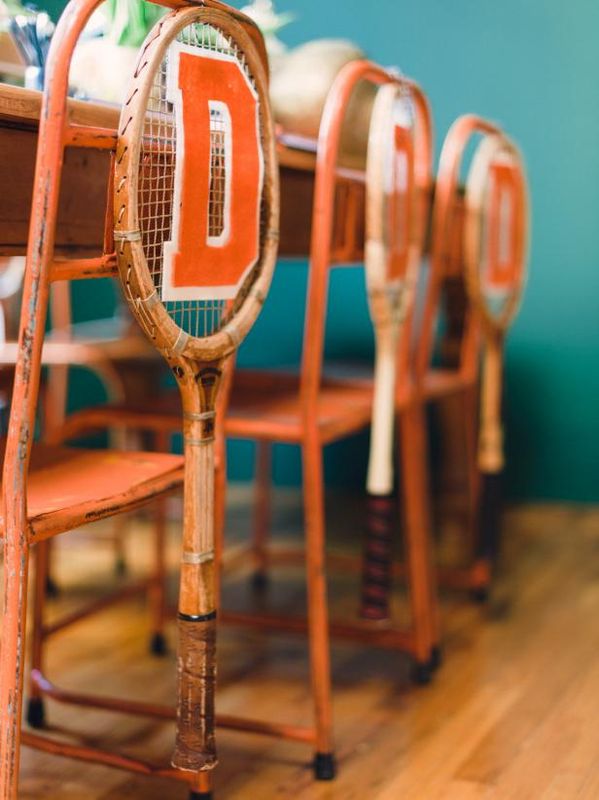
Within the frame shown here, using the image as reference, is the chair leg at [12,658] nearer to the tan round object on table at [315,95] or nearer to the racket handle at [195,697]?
the racket handle at [195,697]

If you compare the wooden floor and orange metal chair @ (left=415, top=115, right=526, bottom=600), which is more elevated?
orange metal chair @ (left=415, top=115, right=526, bottom=600)

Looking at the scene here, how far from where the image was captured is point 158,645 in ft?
6.57

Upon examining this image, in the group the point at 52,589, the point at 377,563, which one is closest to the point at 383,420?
the point at 377,563

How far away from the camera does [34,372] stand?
988 millimetres

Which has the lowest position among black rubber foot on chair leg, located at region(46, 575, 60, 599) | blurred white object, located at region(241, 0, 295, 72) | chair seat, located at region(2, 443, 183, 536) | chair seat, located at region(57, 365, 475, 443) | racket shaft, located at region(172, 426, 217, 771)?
black rubber foot on chair leg, located at region(46, 575, 60, 599)

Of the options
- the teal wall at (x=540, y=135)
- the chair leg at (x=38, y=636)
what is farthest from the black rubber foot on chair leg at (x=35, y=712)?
the teal wall at (x=540, y=135)

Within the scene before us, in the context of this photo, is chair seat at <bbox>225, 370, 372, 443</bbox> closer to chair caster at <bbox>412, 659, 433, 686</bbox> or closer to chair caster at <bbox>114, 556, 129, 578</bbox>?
chair caster at <bbox>412, 659, 433, 686</bbox>

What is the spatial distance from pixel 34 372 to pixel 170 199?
259mm

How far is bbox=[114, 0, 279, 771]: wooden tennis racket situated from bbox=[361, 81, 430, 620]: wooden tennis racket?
0.36m

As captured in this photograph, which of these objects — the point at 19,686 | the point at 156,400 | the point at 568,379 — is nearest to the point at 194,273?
the point at 19,686

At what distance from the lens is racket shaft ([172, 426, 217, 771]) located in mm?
1171

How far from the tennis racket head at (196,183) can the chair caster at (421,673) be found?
0.86 meters

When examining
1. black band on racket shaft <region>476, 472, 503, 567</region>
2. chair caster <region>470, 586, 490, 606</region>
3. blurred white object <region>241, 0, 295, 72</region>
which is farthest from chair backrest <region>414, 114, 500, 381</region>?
chair caster <region>470, 586, 490, 606</region>

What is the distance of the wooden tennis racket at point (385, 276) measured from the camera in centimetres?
162
